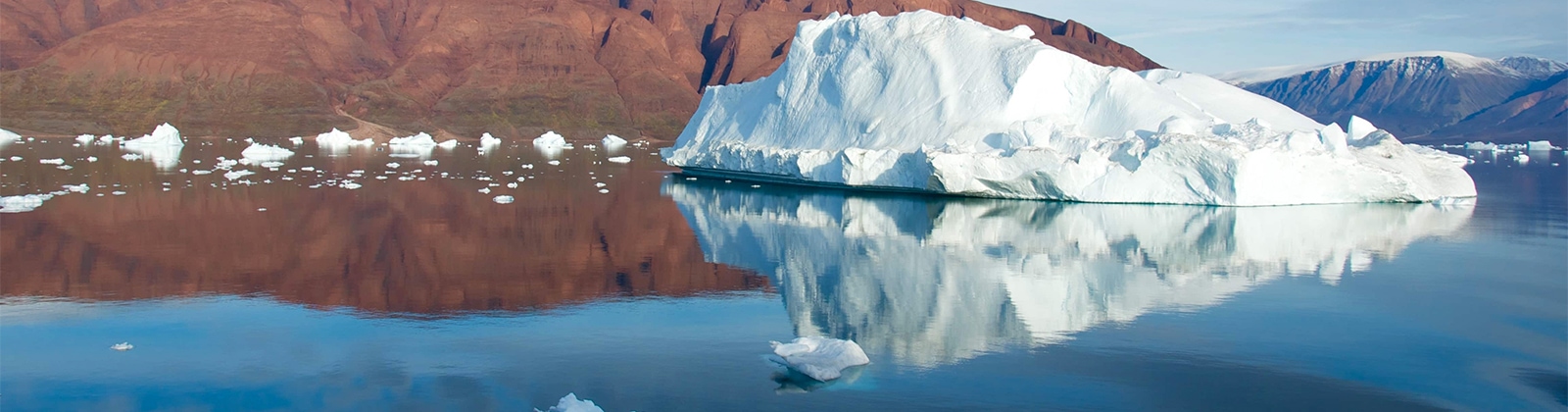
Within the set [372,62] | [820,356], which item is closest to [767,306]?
[820,356]

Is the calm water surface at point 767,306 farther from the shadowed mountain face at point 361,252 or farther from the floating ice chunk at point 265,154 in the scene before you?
the floating ice chunk at point 265,154

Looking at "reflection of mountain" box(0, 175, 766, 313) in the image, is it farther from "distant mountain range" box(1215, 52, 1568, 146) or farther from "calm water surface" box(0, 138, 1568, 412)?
"distant mountain range" box(1215, 52, 1568, 146)

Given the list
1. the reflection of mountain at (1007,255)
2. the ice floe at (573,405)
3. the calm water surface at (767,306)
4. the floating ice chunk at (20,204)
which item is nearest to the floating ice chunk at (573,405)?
the ice floe at (573,405)

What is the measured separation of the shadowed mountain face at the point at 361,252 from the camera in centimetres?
1027

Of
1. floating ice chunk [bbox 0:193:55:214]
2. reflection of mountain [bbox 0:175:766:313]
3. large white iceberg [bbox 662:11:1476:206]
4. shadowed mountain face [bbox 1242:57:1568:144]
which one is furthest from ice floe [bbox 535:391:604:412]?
shadowed mountain face [bbox 1242:57:1568:144]

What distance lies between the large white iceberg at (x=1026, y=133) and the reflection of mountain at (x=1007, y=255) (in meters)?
0.45

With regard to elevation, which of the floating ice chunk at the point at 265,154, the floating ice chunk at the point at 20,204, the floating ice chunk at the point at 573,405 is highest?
the floating ice chunk at the point at 265,154

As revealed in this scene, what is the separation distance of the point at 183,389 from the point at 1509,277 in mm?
12469

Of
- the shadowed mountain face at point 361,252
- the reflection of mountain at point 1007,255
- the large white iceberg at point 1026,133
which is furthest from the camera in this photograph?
the large white iceberg at point 1026,133

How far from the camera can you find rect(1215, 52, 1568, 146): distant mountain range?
128 meters

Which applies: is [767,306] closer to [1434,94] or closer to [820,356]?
[820,356]

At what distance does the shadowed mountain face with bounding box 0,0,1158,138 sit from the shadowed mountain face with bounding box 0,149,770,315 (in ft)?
176

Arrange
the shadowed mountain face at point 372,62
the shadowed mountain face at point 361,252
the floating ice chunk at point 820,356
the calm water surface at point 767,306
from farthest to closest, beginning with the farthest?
1. the shadowed mountain face at point 372,62
2. the shadowed mountain face at point 361,252
3. the floating ice chunk at point 820,356
4. the calm water surface at point 767,306

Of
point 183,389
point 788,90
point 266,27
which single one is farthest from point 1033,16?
point 183,389
